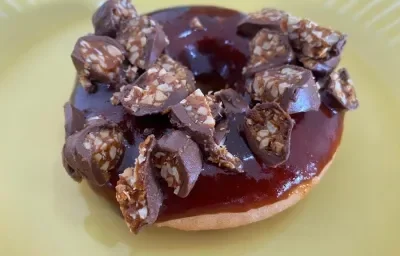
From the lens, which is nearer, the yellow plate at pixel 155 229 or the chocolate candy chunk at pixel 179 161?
the chocolate candy chunk at pixel 179 161

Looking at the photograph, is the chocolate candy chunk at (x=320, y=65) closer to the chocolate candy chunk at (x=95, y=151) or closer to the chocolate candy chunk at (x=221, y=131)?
the chocolate candy chunk at (x=221, y=131)

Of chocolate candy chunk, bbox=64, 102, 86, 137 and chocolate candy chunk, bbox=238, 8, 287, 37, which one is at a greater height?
chocolate candy chunk, bbox=238, 8, 287, 37

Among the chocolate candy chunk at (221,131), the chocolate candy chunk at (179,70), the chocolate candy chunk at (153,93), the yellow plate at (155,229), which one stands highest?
the chocolate candy chunk at (153,93)

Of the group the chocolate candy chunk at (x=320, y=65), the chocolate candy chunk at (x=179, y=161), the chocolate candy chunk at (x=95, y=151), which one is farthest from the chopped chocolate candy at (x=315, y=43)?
the chocolate candy chunk at (x=95, y=151)

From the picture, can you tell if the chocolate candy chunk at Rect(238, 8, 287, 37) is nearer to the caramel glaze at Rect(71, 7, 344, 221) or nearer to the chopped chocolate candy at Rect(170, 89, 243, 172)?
the caramel glaze at Rect(71, 7, 344, 221)

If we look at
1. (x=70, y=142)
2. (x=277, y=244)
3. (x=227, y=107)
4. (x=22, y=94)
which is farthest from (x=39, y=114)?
(x=277, y=244)

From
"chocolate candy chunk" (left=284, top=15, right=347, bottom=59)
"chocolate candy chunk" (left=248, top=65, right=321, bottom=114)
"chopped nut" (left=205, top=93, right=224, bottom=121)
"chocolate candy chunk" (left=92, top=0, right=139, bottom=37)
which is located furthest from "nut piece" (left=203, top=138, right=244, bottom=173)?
"chocolate candy chunk" (left=92, top=0, right=139, bottom=37)

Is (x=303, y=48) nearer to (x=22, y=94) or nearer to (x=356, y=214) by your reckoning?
(x=356, y=214)
